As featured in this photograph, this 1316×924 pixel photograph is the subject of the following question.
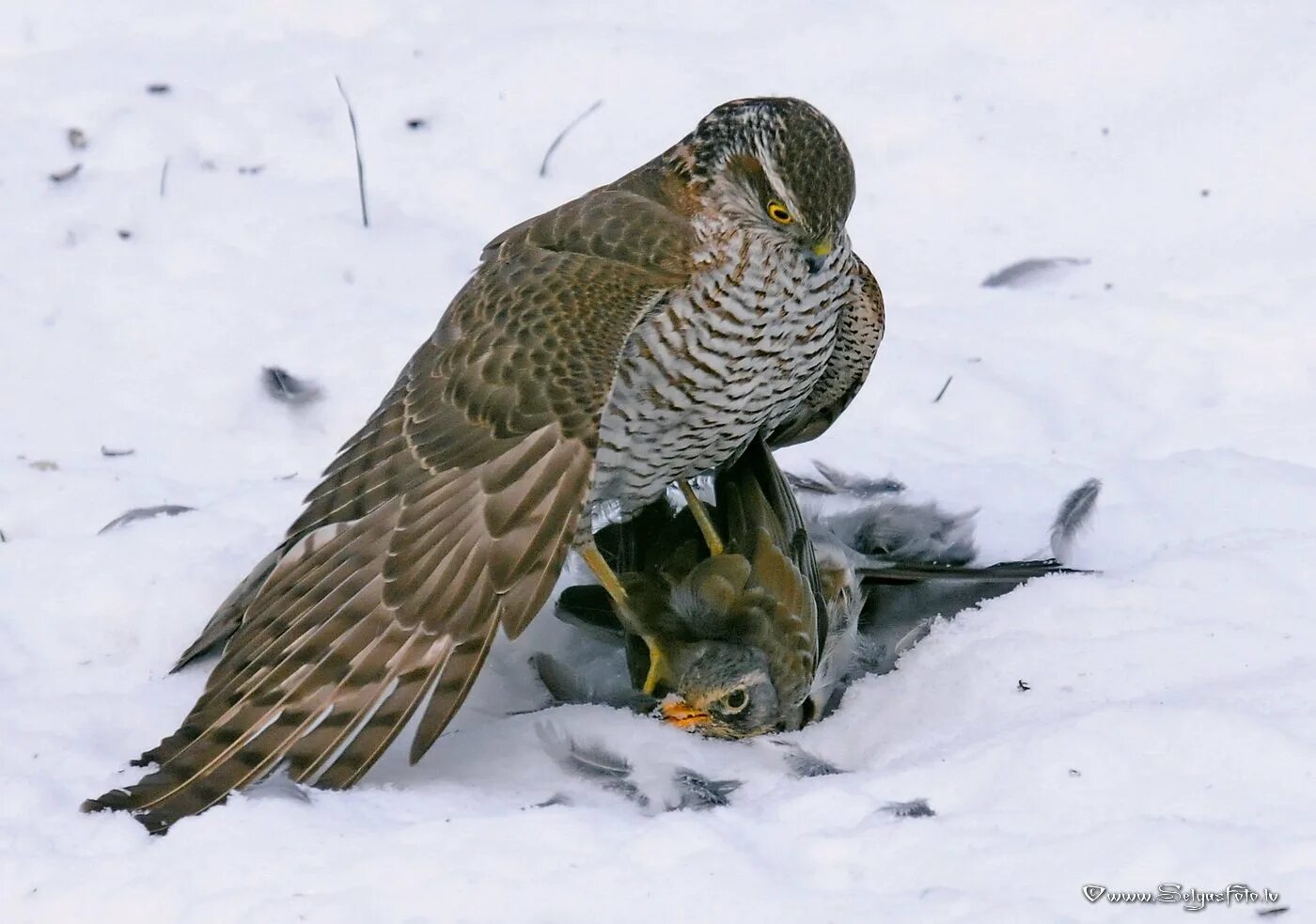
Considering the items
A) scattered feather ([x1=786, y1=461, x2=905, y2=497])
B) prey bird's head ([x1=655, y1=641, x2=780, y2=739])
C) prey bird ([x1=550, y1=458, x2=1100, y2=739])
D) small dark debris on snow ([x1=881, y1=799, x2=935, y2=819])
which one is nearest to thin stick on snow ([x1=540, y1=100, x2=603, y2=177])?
scattered feather ([x1=786, y1=461, x2=905, y2=497])

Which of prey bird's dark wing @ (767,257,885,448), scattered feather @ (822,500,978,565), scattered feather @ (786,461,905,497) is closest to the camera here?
prey bird's dark wing @ (767,257,885,448)

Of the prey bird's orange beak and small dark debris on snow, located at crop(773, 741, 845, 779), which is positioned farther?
the prey bird's orange beak

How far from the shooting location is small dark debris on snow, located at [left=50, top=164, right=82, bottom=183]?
6.60m

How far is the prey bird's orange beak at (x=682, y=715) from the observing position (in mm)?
4223

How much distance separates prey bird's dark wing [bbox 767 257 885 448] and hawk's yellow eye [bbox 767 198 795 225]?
0.44m

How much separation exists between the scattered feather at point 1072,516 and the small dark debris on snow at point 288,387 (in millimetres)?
2466

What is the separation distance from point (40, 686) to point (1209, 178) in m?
4.99

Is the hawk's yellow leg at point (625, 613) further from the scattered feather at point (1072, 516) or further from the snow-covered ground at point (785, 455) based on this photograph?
the scattered feather at point (1072, 516)

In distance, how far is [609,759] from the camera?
153 inches

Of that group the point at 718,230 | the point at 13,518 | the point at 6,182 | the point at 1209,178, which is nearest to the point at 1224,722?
the point at 718,230

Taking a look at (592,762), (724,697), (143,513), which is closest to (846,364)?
(724,697)

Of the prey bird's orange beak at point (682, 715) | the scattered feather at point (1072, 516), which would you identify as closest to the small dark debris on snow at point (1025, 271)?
the scattered feather at point (1072, 516)

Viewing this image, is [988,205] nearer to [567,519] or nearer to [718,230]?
[718,230]

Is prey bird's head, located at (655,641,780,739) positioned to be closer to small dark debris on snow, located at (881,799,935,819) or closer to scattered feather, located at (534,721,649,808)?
scattered feather, located at (534,721,649,808)
